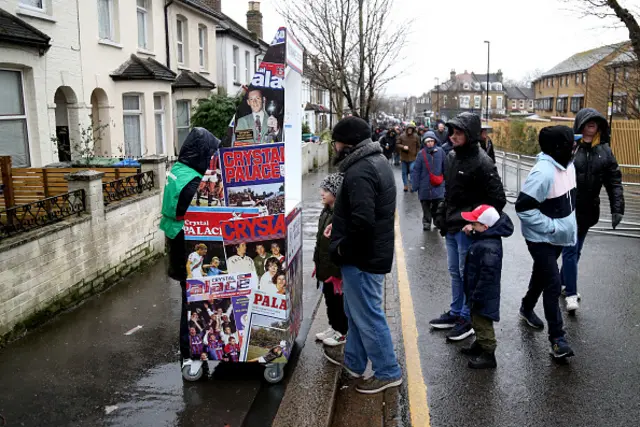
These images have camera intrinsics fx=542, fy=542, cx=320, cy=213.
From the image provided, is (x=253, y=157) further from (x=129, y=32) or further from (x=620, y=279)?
(x=129, y=32)

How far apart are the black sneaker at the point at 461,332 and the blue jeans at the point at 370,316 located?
112 cm

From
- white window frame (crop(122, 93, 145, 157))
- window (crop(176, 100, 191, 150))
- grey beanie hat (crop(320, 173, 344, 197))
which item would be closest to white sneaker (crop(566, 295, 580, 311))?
grey beanie hat (crop(320, 173, 344, 197))

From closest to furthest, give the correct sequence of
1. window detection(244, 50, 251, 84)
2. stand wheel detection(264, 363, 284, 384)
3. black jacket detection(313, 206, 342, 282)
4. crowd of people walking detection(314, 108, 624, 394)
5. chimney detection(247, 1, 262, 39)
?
1. crowd of people walking detection(314, 108, 624, 394)
2. stand wheel detection(264, 363, 284, 384)
3. black jacket detection(313, 206, 342, 282)
4. window detection(244, 50, 251, 84)
5. chimney detection(247, 1, 262, 39)

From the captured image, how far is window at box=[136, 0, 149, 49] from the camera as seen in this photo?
1609cm

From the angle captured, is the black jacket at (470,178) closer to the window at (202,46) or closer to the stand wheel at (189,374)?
the stand wheel at (189,374)

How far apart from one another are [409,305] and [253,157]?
2960 mm

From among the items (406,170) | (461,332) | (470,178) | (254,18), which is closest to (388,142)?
(406,170)

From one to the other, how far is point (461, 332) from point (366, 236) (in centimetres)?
192

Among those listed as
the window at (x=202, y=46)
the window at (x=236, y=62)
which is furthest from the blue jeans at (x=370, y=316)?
the window at (x=236, y=62)

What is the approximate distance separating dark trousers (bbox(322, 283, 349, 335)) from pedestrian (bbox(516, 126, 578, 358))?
5.82ft

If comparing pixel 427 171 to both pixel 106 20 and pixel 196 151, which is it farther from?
pixel 106 20

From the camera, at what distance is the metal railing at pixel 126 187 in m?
7.63

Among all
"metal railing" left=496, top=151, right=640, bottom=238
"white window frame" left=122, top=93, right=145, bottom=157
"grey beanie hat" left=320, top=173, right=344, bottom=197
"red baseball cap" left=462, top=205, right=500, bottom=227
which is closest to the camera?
"red baseball cap" left=462, top=205, right=500, bottom=227

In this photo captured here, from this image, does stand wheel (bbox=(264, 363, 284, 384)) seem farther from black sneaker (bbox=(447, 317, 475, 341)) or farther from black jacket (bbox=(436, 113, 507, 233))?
black jacket (bbox=(436, 113, 507, 233))
